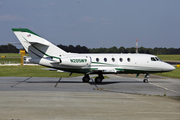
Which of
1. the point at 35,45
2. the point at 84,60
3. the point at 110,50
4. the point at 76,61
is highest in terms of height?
the point at 110,50

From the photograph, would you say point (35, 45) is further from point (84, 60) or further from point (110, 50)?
point (110, 50)

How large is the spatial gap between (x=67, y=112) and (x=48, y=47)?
15049 mm

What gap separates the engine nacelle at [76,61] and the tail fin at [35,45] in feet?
4.41

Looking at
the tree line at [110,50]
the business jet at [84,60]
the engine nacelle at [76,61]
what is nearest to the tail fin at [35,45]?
the business jet at [84,60]

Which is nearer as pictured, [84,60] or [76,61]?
[76,61]

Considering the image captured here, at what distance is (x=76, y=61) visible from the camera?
2550 cm

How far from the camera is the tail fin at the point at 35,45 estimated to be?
25219 millimetres

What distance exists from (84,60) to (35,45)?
206 inches

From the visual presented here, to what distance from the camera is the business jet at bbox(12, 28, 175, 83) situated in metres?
25.4

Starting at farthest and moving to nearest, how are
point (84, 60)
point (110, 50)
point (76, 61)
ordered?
point (110, 50) < point (84, 60) < point (76, 61)

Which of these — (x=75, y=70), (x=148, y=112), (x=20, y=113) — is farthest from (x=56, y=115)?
(x=75, y=70)

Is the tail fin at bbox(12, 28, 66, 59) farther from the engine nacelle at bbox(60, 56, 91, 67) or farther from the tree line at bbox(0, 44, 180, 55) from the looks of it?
the tree line at bbox(0, 44, 180, 55)

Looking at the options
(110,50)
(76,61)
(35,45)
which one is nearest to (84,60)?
(76,61)

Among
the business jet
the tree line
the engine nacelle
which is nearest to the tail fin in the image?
the business jet
